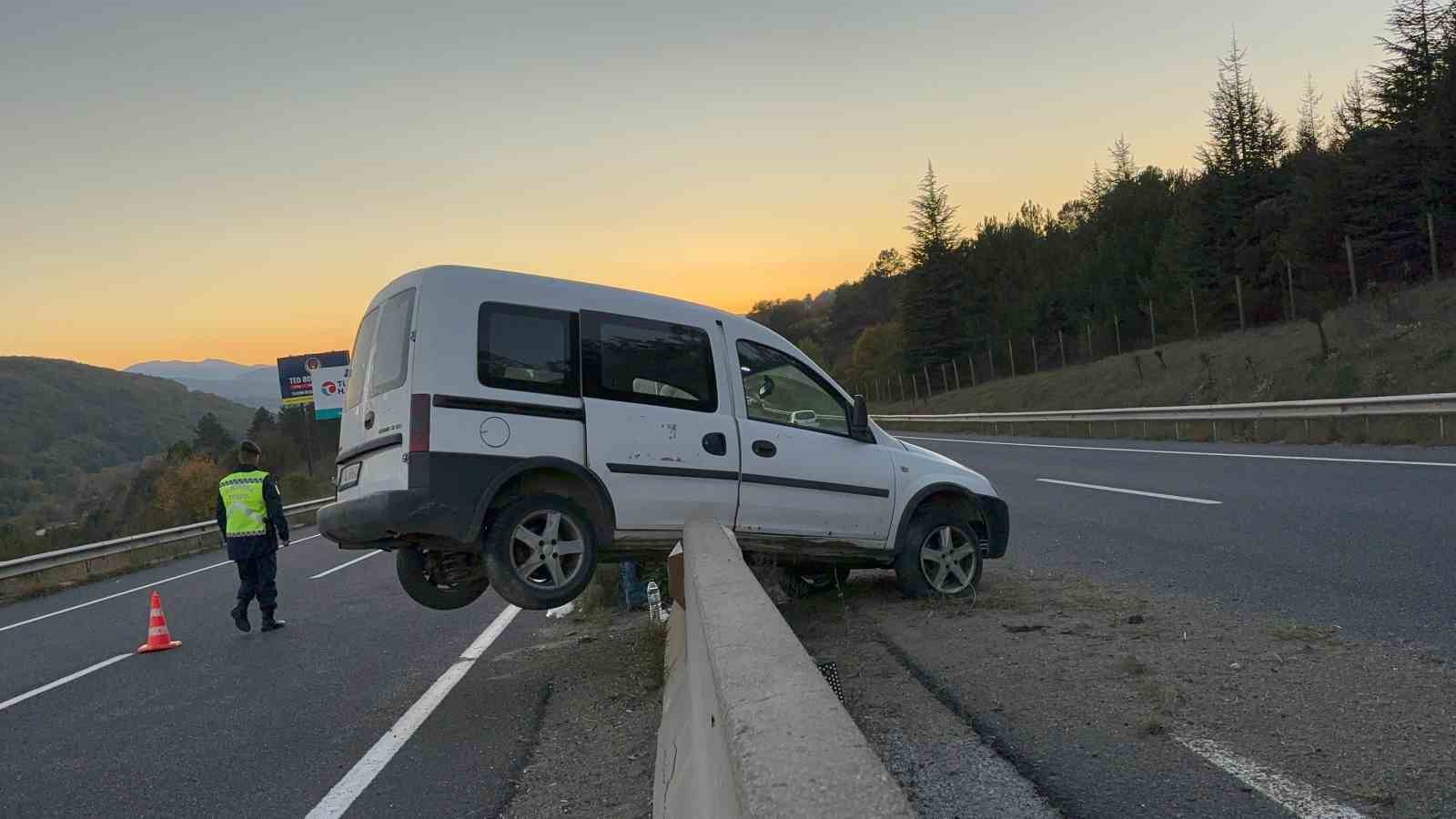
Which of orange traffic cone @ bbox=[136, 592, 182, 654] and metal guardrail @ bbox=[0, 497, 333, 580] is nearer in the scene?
orange traffic cone @ bbox=[136, 592, 182, 654]

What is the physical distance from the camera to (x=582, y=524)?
6.26 m

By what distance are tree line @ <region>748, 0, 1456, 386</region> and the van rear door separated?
27.1 m

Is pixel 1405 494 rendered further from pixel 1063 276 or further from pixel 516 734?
pixel 1063 276

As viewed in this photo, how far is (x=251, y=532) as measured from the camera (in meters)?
9.89

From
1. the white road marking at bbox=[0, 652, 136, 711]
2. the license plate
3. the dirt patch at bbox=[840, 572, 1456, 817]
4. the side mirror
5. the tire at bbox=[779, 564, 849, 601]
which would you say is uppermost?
the side mirror

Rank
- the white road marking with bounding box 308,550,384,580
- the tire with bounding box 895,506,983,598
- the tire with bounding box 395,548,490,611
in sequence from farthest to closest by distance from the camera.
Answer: the white road marking with bounding box 308,550,384,580 → the tire with bounding box 895,506,983,598 → the tire with bounding box 395,548,490,611

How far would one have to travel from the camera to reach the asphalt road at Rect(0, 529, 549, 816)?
4684 mm

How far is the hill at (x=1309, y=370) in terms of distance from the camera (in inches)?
792

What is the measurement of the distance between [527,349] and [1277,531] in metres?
6.73

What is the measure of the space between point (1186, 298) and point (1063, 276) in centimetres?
1921

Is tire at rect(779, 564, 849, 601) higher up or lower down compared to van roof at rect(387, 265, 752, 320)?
lower down

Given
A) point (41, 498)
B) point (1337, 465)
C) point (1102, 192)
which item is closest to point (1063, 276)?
point (1102, 192)

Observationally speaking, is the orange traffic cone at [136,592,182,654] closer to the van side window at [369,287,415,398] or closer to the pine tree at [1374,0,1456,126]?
the van side window at [369,287,415,398]

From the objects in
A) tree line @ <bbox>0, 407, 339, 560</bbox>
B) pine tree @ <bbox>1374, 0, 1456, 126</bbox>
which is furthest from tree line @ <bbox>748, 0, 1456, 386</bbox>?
tree line @ <bbox>0, 407, 339, 560</bbox>
